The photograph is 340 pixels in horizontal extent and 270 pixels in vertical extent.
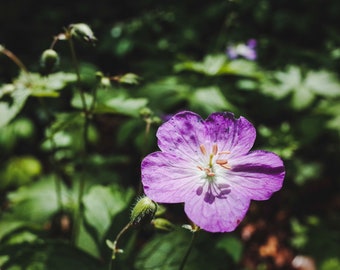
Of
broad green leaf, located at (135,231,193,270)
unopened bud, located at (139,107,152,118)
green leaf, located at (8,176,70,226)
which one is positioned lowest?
green leaf, located at (8,176,70,226)

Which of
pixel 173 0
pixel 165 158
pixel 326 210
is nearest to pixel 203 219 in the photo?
pixel 165 158

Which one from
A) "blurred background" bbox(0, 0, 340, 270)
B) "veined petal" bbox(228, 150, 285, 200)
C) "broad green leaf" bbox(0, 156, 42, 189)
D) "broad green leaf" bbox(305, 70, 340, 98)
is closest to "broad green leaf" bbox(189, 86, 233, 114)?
"blurred background" bbox(0, 0, 340, 270)

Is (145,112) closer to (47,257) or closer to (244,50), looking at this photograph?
(47,257)

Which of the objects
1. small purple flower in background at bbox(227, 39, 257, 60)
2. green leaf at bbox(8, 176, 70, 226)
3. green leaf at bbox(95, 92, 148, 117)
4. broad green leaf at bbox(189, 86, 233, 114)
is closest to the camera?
green leaf at bbox(95, 92, 148, 117)

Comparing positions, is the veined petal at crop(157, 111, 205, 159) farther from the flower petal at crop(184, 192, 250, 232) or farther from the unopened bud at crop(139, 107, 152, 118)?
the unopened bud at crop(139, 107, 152, 118)

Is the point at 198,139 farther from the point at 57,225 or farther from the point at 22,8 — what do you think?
the point at 22,8

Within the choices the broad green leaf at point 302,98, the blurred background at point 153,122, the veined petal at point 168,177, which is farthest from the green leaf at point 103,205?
the broad green leaf at point 302,98

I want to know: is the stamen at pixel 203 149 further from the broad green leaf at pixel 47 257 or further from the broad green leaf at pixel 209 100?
the broad green leaf at pixel 209 100

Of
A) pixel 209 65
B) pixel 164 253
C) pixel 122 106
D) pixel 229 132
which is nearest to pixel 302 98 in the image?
pixel 209 65
